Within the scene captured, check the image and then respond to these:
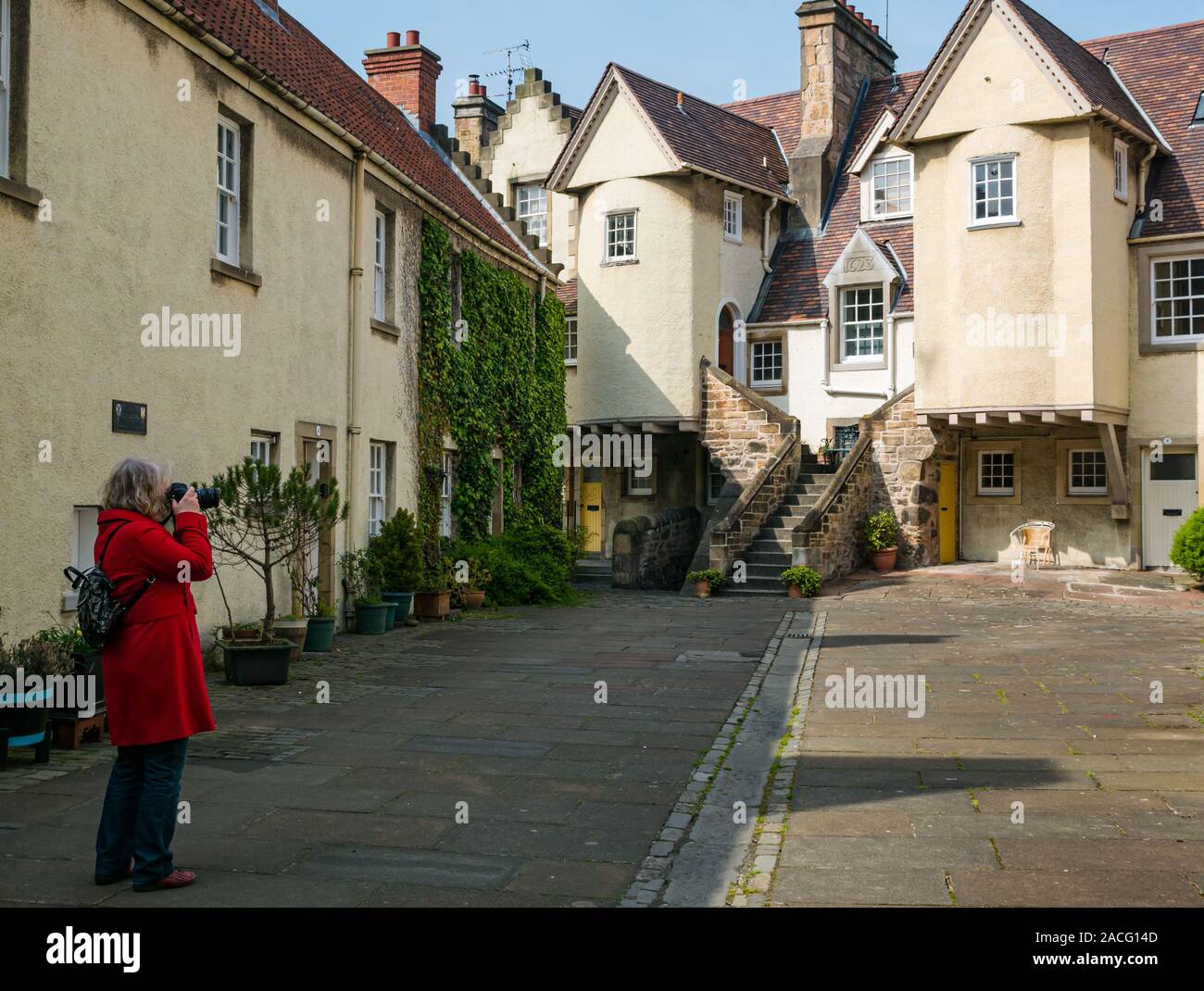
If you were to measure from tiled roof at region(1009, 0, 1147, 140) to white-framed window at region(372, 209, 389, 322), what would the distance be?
44.1 ft

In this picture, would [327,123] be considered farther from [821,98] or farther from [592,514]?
[821,98]

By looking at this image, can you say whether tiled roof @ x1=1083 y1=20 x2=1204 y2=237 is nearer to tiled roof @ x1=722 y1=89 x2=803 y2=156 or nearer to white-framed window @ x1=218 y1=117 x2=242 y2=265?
tiled roof @ x1=722 y1=89 x2=803 y2=156

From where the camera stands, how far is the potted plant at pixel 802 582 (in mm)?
22188

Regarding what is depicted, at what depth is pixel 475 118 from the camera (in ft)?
117

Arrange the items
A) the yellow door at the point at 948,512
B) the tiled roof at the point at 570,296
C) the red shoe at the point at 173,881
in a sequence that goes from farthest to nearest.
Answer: the tiled roof at the point at 570,296 < the yellow door at the point at 948,512 < the red shoe at the point at 173,881

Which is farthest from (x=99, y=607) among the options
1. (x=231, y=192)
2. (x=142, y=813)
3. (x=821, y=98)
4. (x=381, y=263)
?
(x=821, y=98)

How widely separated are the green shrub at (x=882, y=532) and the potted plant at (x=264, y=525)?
1465 centimetres

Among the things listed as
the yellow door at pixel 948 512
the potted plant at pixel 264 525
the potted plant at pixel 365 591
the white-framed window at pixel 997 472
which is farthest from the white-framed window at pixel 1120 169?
the potted plant at pixel 264 525

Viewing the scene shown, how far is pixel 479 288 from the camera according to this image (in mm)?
22125

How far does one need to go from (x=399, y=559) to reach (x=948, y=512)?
14492mm

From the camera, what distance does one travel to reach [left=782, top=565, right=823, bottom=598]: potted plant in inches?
874

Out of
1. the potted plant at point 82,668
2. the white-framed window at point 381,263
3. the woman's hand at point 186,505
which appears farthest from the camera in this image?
the white-framed window at point 381,263

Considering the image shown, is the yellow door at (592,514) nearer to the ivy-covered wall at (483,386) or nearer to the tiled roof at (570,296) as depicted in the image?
the tiled roof at (570,296)

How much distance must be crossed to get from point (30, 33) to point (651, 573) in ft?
60.6
